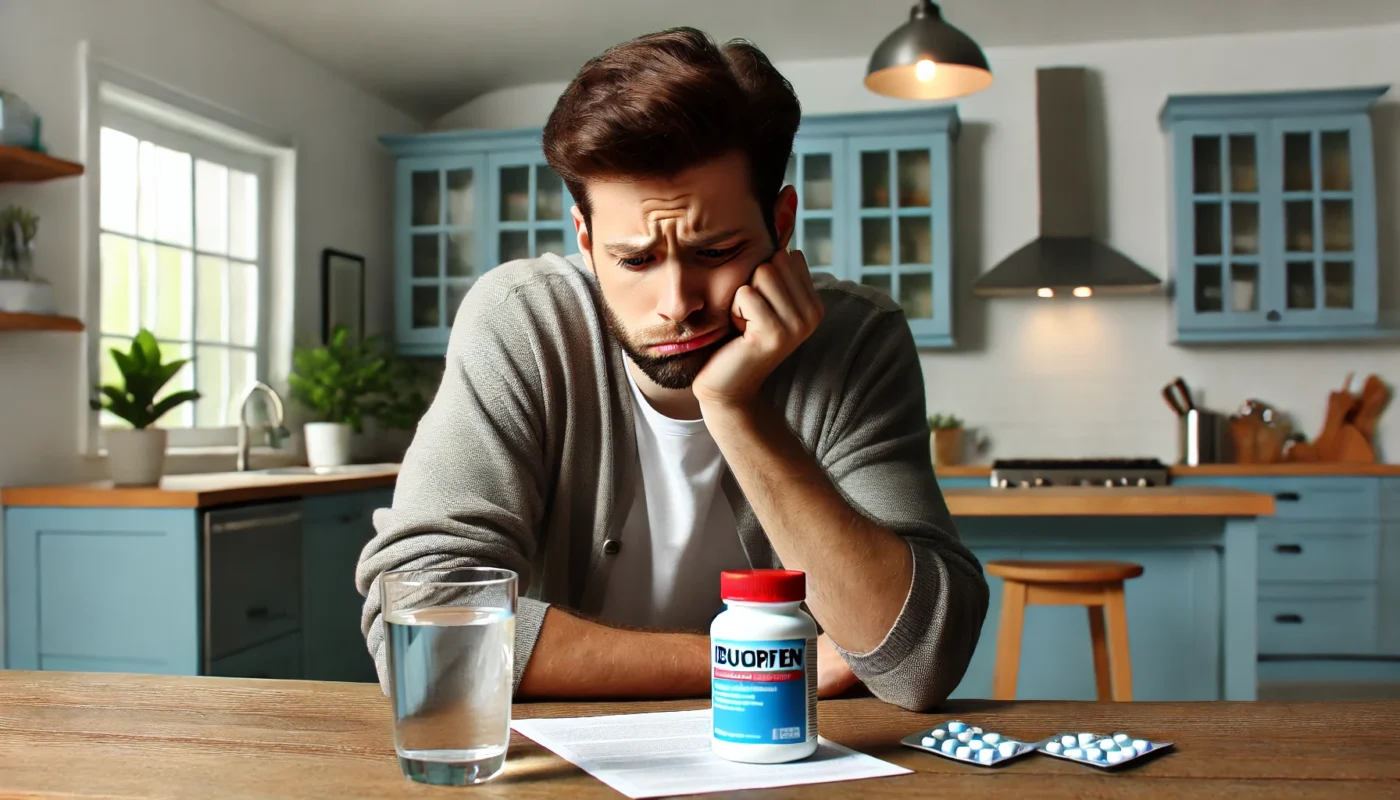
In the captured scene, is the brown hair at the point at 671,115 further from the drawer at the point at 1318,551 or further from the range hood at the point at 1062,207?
the drawer at the point at 1318,551

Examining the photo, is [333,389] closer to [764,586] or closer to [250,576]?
[250,576]

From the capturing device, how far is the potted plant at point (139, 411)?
3141 mm

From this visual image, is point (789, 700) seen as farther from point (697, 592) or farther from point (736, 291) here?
point (697, 592)

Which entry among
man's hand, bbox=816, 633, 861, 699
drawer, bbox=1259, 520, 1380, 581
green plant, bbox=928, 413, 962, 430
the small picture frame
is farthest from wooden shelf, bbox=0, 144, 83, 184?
drawer, bbox=1259, 520, 1380, 581

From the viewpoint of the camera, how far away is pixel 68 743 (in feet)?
2.99

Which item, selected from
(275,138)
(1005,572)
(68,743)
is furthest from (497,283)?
(275,138)

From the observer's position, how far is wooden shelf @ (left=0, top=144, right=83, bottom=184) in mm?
2852

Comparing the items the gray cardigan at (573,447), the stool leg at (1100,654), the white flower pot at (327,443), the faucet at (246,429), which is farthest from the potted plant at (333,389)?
the gray cardigan at (573,447)

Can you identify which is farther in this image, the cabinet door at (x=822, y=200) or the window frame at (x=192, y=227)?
the cabinet door at (x=822, y=200)

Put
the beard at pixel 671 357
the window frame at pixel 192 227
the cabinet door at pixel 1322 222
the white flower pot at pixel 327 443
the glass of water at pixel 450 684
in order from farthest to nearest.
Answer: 1. the cabinet door at pixel 1322 222
2. the white flower pot at pixel 327 443
3. the window frame at pixel 192 227
4. the beard at pixel 671 357
5. the glass of water at pixel 450 684

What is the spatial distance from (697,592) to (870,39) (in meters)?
3.80

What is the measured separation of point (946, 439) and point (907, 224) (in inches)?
35.9

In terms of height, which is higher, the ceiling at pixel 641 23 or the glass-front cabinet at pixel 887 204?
the ceiling at pixel 641 23

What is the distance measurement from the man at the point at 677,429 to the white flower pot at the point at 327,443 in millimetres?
2907
